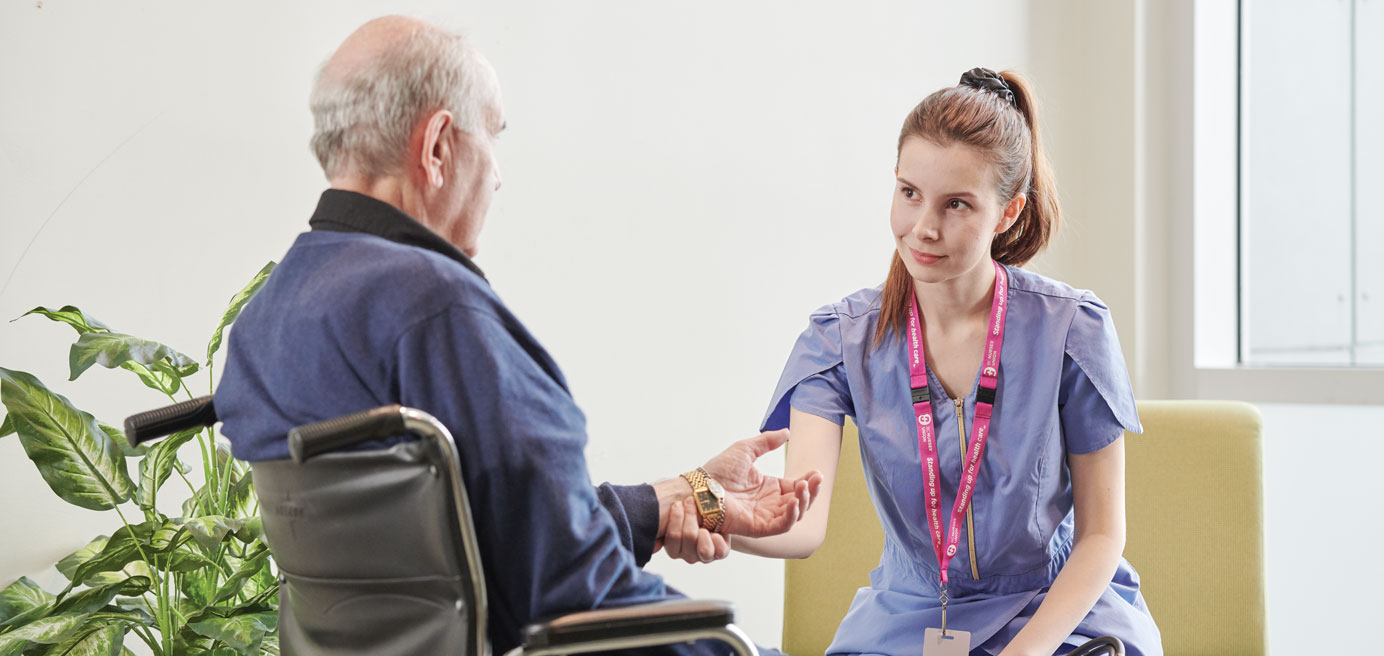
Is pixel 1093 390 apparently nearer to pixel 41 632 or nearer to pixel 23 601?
pixel 41 632

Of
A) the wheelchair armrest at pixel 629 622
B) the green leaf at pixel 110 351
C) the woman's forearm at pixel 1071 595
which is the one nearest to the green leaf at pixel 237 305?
the green leaf at pixel 110 351

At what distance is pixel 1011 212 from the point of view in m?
1.80

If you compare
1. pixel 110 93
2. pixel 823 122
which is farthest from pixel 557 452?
pixel 823 122

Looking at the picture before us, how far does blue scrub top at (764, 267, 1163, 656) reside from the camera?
5.55 ft

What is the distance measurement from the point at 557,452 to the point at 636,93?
1.76 metres

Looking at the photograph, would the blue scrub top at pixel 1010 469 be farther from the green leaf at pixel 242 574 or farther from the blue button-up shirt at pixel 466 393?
the green leaf at pixel 242 574

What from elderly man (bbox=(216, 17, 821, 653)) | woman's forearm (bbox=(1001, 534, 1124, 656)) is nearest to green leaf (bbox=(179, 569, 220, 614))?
elderly man (bbox=(216, 17, 821, 653))

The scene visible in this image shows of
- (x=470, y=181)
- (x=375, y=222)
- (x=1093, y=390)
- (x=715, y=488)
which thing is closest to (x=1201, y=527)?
(x=1093, y=390)

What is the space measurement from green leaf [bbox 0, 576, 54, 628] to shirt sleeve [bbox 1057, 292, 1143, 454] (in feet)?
5.23

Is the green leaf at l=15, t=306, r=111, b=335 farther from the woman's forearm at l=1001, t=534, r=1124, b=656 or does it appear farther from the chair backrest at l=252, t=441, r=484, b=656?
the woman's forearm at l=1001, t=534, r=1124, b=656

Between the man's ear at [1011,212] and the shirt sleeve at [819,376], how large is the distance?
302 millimetres

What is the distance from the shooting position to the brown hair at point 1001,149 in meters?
1.72

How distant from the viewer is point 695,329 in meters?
A: 2.87

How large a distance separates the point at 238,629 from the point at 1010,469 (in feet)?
3.84
